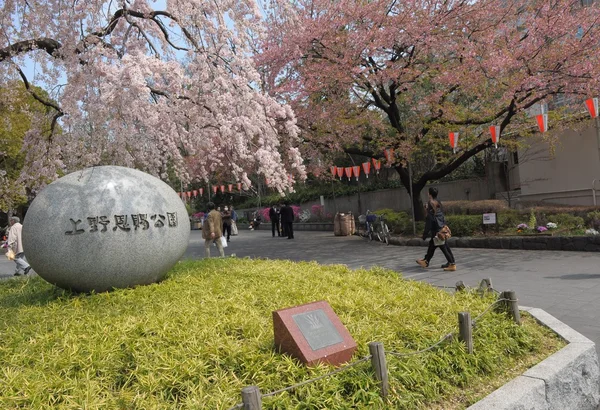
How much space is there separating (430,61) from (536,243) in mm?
7362

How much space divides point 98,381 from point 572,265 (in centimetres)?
1008

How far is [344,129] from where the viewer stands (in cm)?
1622

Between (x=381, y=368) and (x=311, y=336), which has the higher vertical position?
(x=311, y=336)

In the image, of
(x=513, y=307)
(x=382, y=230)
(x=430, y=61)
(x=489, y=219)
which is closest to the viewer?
(x=513, y=307)

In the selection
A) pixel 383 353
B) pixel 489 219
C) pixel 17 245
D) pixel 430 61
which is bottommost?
pixel 383 353

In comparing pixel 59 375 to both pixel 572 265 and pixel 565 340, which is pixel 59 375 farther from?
pixel 572 265

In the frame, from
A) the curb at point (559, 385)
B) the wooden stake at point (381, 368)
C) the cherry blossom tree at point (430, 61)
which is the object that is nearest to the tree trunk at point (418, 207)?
the cherry blossom tree at point (430, 61)

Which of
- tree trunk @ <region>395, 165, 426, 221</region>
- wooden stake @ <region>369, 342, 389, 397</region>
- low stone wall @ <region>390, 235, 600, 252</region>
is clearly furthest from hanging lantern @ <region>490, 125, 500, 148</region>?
wooden stake @ <region>369, 342, 389, 397</region>

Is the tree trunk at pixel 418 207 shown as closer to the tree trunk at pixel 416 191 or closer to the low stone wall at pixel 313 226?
the tree trunk at pixel 416 191

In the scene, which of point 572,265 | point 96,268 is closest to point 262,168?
point 96,268

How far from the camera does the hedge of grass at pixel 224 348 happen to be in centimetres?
344

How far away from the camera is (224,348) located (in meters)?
3.97

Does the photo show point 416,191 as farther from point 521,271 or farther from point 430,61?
point 521,271

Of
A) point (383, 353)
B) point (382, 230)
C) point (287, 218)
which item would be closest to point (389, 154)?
point (382, 230)
